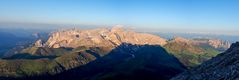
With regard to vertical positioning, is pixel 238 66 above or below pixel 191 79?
above

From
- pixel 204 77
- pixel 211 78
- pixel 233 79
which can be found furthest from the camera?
pixel 204 77

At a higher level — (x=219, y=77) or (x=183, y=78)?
(x=219, y=77)

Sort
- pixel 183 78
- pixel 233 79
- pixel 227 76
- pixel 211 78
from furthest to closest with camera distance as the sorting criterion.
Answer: pixel 183 78 < pixel 211 78 < pixel 227 76 < pixel 233 79

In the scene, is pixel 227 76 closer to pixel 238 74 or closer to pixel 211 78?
pixel 238 74

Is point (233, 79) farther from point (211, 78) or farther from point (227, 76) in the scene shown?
point (211, 78)

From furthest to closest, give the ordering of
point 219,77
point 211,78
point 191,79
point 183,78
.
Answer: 1. point 183,78
2. point 191,79
3. point 211,78
4. point 219,77

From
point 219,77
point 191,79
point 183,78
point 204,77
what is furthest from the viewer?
point 183,78

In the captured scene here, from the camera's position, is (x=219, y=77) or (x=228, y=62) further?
(x=228, y=62)

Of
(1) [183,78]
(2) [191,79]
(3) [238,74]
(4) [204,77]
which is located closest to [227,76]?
(3) [238,74]

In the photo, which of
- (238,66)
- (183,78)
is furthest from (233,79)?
(183,78)
